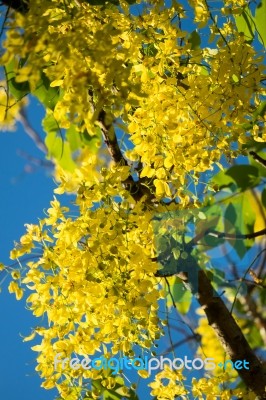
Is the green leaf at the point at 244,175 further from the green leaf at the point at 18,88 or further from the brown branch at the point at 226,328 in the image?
the green leaf at the point at 18,88

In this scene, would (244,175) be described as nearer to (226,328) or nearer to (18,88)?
(226,328)

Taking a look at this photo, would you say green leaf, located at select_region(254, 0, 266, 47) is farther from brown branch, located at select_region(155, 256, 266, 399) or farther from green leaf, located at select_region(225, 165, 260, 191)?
brown branch, located at select_region(155, 256, 266, 399)

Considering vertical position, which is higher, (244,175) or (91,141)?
(91,141)

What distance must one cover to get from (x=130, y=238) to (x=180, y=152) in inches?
5.0

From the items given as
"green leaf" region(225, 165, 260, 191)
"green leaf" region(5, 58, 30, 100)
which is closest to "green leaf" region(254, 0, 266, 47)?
"green leaf" region(225, 165, 260, 191)

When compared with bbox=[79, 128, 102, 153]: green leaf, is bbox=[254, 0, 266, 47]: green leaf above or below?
below

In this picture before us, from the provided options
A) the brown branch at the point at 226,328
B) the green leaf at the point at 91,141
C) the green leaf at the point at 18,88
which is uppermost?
the green leaf at the point at 91,141

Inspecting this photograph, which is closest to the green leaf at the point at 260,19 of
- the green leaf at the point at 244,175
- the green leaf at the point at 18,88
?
the green leaf at the point at 244,175

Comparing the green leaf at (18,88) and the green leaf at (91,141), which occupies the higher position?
the green leaf at (91,141)

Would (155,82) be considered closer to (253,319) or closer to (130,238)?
(130,238)

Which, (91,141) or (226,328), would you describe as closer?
(226,328)

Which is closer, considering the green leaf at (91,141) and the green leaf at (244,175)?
the green leaf at (244,175)

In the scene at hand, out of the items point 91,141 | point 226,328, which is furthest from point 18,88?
point 226,328

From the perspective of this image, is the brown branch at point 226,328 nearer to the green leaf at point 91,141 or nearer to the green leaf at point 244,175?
the green leaf at point 244,175
